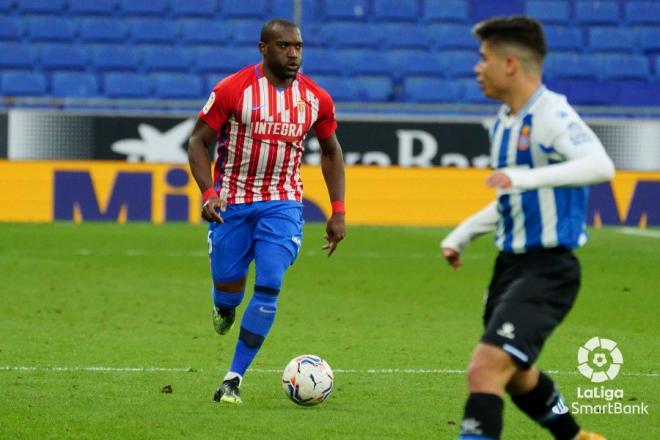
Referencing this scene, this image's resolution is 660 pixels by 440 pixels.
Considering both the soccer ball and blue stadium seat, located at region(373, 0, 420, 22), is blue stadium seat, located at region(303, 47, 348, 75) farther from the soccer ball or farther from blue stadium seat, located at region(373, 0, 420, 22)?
the soccer ball

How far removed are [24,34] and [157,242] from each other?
26.9 feet

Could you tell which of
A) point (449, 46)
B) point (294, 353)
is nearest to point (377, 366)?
point (294, 353)

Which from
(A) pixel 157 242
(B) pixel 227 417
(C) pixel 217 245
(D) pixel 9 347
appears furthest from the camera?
(A) pixel 157 242

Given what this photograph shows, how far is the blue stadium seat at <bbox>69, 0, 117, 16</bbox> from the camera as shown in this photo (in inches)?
942

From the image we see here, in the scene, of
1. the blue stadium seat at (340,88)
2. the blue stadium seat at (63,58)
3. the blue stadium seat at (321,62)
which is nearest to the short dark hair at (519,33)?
the blue stadium seat at (340,88)

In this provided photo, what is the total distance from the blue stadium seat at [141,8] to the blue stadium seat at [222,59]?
4.43 ft

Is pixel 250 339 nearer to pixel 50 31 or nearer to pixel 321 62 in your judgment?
pixel 321 62

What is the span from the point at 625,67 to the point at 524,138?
19.7m

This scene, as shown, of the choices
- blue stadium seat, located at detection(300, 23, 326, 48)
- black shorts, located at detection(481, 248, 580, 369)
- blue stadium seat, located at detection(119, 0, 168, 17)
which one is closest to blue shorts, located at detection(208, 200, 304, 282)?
black shorts, located at detection(481, 248, 580, 369)

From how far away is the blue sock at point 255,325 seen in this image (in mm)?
7301

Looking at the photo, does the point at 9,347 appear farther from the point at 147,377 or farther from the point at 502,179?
the point at 502,179

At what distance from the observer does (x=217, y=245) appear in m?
A: 7.66

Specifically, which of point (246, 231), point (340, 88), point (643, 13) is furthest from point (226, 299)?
point (643, 13)

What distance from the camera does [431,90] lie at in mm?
23031
